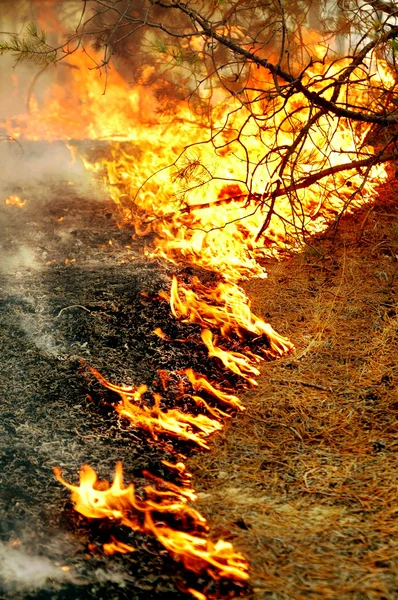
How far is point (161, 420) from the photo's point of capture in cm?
278

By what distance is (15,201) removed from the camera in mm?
6562

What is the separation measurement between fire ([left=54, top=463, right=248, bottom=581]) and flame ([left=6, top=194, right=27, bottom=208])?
478 centimetres

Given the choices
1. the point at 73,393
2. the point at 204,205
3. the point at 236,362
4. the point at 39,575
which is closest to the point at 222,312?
the point at 236,362

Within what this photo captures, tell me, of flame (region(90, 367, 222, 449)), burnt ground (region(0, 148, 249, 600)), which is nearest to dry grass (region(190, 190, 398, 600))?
flame (region(90, 367, 222, 449))

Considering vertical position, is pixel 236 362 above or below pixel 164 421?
above

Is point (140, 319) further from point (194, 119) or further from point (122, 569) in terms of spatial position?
point (194, 119)

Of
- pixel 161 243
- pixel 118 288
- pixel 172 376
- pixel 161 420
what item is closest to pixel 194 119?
pixel 161 243

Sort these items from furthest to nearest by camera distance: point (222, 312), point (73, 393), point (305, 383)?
point (222, 312) → point (305, 383) → point (73, 393)

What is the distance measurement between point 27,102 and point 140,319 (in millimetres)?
9226

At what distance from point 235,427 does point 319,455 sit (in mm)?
478

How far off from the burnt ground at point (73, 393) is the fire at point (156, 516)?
0.04 meters

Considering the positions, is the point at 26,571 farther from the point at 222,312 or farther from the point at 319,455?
the point at 222,312

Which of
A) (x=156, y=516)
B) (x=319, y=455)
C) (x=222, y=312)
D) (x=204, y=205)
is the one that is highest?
(x=204, y=205)

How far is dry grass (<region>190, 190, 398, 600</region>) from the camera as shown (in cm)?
185
